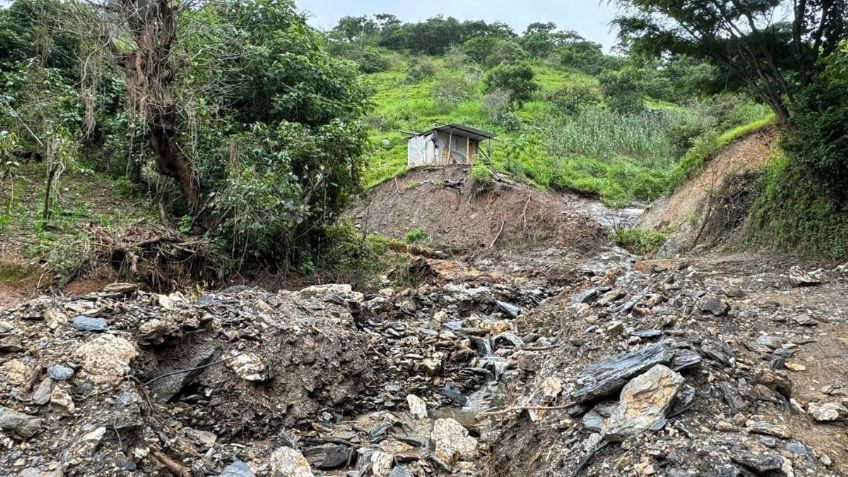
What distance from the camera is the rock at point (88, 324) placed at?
14.4ft

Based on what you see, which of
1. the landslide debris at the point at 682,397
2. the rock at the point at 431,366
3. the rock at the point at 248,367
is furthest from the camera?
the rock at the point at 431,366

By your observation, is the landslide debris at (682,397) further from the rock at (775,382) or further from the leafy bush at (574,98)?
the leafy bush at (574,98)

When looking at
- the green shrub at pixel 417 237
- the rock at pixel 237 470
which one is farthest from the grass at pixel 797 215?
the green shrub at pixel 417 237

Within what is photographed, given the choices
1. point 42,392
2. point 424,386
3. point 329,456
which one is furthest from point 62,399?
point 424,386

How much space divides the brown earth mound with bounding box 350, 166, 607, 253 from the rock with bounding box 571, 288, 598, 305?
7.22m

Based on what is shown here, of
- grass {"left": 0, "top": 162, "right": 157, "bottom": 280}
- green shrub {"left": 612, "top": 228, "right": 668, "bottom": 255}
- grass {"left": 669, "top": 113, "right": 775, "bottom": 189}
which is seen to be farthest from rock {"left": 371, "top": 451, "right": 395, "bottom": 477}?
grass {"left": 669, "top": 113, "right": 775, "bottom": 189}

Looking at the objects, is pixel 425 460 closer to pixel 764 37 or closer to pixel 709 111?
pixel 764 37

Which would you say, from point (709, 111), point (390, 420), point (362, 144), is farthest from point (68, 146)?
point (709, 111)

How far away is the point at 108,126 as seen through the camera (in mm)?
10172

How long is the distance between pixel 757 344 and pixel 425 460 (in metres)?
3.19

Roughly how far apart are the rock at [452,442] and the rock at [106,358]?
2535mm

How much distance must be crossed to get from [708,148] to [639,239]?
11.2 ft

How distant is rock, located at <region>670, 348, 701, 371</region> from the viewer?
3838 mm

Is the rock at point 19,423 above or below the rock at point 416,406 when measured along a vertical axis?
above
